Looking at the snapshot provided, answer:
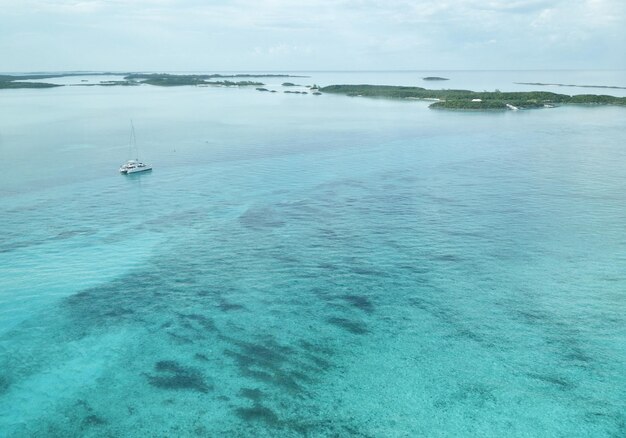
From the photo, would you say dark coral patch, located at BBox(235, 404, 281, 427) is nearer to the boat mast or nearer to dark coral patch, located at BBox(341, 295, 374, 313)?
dark coral patch, located at BBox(341, 295, 374, 313)

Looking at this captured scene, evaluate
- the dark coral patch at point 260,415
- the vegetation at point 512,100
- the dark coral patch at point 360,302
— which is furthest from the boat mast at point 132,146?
the vegetation at point 512,100

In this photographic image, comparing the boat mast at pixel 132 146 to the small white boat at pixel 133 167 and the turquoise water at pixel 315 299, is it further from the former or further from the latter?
the turquoise water at pixel 315 299

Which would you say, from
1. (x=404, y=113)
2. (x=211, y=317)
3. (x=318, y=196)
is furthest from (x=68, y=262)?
(x=404, y=113)

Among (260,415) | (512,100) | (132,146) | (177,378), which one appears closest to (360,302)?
(260,415)

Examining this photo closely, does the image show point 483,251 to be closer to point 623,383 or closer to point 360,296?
point 360,296

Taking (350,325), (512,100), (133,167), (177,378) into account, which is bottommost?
(177,378)

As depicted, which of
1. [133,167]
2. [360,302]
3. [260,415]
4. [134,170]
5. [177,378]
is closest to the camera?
[260,415]

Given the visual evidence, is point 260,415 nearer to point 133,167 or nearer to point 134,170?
point 134,170

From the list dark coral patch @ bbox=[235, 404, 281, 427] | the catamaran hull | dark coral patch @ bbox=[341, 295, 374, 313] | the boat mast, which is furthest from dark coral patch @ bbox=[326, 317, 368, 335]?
the boat mast
